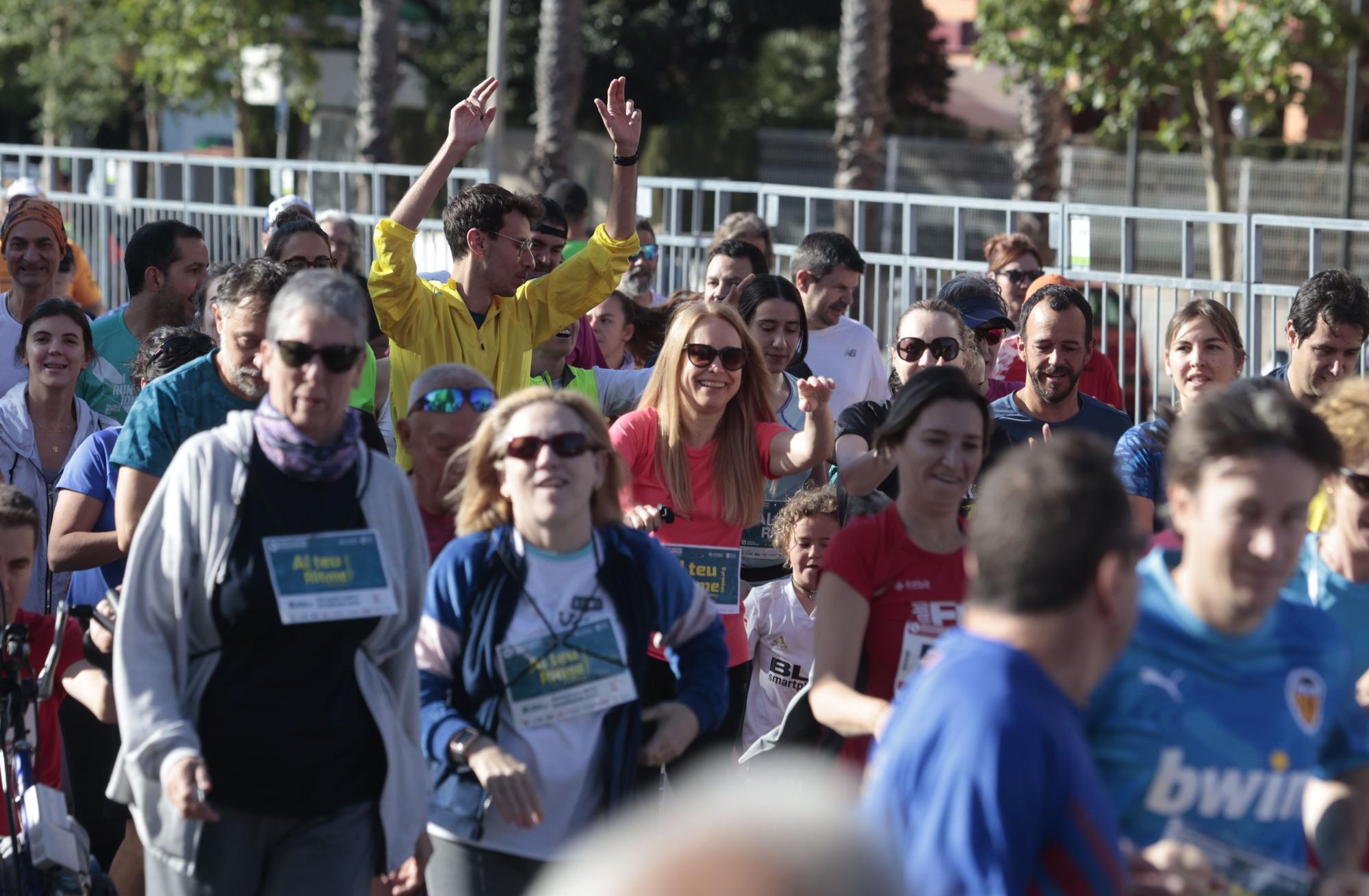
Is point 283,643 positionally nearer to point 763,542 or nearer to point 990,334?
point 763,542

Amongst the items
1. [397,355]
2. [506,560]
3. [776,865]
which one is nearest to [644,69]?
[397,355]

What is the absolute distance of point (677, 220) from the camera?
12.0m

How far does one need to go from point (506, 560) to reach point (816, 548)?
7.79 ft

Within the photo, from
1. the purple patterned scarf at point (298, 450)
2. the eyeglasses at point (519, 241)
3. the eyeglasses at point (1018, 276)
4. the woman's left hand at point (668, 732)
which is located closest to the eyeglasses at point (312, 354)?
the purple patterned scarf at point (298, 450)

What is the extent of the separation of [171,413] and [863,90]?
60.9 ft

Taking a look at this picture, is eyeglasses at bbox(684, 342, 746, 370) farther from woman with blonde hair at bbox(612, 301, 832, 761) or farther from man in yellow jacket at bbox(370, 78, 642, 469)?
man in yellow jacket at bbox(370, 78, 642, 469)

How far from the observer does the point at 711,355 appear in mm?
5383

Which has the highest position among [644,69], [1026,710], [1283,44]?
[644,69]

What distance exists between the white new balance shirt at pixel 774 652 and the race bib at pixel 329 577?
8.26ft

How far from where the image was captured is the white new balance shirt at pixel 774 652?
6.10m

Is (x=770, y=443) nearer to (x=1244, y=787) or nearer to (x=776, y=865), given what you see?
(x=1244, y=787)

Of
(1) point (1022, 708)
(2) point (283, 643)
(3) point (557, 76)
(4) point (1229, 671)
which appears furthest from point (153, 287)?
(3) point (557, 76)

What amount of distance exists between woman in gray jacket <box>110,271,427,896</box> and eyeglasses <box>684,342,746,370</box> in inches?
68.1

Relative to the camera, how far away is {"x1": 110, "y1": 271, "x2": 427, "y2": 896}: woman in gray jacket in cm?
360
